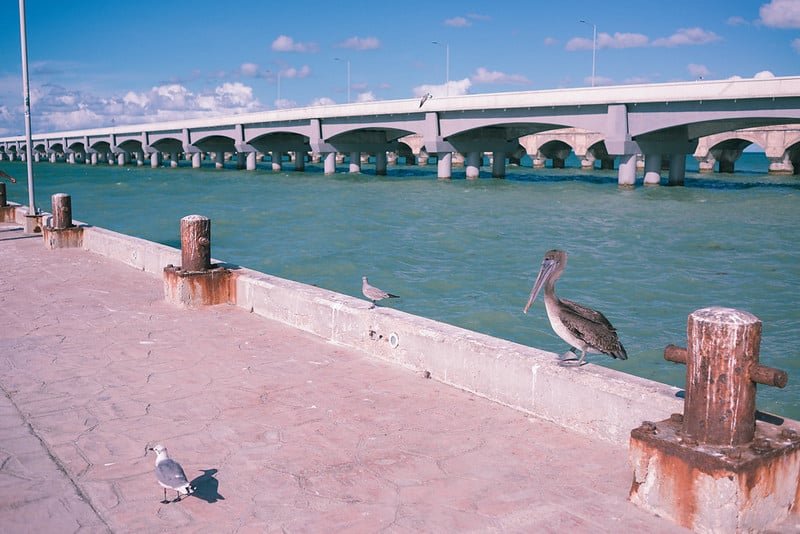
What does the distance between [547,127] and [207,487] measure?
180 feet

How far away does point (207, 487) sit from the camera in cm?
462

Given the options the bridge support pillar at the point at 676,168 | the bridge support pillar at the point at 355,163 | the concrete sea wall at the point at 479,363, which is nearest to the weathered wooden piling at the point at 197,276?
the concrete sea wall at the point at 479,363

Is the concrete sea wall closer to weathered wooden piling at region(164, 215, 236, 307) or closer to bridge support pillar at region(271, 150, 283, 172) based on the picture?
weathered wooden piling at region(164, 215, 236, 307)

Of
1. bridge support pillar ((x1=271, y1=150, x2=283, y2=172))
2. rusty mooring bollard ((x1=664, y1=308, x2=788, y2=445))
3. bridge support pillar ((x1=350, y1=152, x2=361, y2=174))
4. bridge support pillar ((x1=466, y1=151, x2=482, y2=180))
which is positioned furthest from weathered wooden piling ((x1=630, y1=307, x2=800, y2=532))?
bridge support pillar ((x1=271, y1=150, x2=283, y2=172))

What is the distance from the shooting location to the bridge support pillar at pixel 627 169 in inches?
1801

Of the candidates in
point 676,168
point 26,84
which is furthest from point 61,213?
point 676,168

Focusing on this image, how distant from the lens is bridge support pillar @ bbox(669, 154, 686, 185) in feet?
158

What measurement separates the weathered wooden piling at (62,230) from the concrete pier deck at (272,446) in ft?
24.7

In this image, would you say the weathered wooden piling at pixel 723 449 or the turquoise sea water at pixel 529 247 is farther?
the turquoise sea water at pixel 529 247

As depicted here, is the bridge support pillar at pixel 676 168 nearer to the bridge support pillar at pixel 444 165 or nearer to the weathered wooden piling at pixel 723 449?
the bridge support pillar at pixel 444 165

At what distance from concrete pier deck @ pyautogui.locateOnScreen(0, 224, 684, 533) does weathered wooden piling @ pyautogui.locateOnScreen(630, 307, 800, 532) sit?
260 mm

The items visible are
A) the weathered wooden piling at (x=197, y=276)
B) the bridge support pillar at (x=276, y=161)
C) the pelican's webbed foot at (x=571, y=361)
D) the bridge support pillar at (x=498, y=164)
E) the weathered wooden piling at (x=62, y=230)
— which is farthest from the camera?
the bridge support pillar at (x=276, y=161)

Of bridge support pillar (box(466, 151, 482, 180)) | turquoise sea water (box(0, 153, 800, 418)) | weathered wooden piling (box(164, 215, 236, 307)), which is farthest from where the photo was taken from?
bridge support pillar (box(466, 151, 482, 180))

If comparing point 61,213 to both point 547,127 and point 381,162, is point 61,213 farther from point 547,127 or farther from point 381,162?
point 381,162
